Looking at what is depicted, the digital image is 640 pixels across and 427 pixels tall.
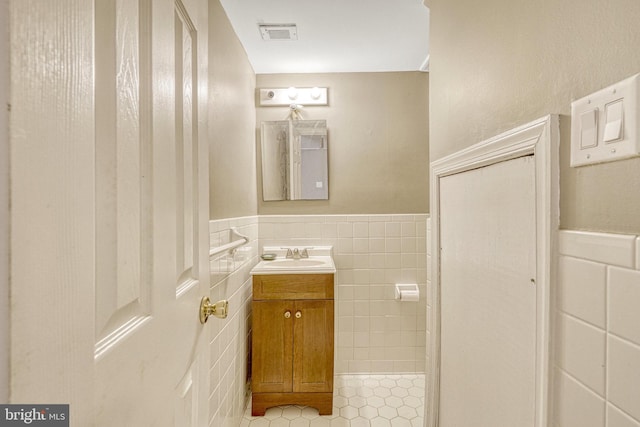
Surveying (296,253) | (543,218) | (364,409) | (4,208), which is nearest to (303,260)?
(296,253)

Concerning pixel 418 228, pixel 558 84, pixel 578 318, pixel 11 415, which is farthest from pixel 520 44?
pixel 418 228

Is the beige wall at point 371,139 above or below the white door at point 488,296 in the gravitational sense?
above

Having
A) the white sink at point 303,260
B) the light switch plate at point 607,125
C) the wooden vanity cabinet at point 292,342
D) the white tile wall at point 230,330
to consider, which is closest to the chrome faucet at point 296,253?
the white sink at point 303,260

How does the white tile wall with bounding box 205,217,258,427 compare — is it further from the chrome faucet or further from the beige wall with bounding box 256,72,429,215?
the beige wall with bounding box 256,72,429,215

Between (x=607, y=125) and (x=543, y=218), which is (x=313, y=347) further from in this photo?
(x=607, y=125)

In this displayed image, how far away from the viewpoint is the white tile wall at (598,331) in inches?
17.5

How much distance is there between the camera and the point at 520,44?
2.32 feet

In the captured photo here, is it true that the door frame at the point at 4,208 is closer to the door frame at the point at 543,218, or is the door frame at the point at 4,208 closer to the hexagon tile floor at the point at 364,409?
the door frame at the point at 543,218

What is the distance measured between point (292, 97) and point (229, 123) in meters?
0.81

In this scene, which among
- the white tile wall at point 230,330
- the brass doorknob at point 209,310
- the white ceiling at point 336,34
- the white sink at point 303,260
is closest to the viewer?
the brass doorknob at point 209,310

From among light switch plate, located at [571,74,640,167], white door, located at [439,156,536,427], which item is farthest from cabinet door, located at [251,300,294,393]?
light switch plate, located at [571,74,640,167]

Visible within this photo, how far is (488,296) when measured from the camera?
0.86 m

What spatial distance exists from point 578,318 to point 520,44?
0.62m

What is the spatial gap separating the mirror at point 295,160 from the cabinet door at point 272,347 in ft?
2.92
